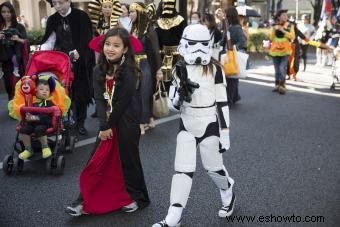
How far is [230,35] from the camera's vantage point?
855 cm

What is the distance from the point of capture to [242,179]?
15.8 ft

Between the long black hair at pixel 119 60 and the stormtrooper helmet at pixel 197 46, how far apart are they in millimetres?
506

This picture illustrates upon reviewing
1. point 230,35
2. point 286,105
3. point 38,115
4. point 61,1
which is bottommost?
point 286,105

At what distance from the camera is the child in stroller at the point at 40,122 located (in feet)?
16.1

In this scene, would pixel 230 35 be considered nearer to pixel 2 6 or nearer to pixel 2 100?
pixel 2 6

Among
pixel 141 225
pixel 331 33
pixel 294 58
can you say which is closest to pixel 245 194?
pixel 141 225

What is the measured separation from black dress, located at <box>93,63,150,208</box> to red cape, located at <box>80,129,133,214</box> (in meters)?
0.07

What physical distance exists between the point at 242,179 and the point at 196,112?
5.12 ft

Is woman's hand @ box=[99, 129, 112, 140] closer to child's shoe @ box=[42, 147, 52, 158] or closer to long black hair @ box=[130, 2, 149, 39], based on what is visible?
child's shoe @ box=[42, 147, 52, 158]

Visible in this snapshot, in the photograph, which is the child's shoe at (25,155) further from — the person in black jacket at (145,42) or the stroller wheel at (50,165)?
the person in black jacket at (145,42)

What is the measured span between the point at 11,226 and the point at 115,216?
2.92ft

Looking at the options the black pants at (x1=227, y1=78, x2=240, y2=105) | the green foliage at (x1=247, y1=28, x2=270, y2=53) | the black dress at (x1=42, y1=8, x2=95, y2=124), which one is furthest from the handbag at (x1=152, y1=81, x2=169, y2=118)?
the green foliage at (x1=247, y1=28, x2=270, y2=53)

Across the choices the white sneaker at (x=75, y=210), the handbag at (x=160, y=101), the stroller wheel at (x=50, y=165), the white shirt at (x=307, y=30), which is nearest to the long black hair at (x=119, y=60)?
the white sneaker at (x=75, y=210)

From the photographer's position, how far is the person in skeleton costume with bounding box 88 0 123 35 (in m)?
6.59
